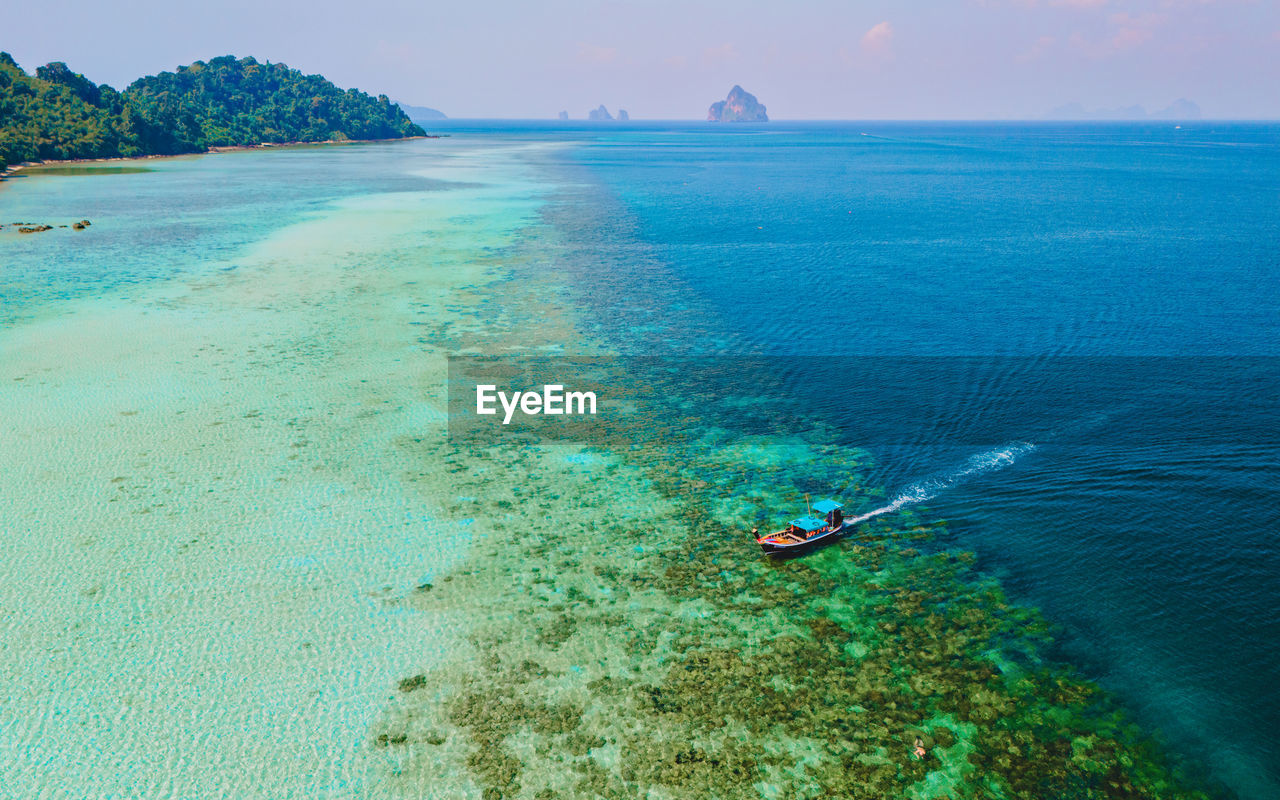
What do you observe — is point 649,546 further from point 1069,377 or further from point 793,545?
point 1069,377

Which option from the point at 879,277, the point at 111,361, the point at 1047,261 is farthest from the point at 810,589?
the point at 1047,261

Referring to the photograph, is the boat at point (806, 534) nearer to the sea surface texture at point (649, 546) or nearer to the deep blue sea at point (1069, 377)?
the sea surface texture at point (649, 546)

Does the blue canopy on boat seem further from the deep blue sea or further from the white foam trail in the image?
the deep blue sea

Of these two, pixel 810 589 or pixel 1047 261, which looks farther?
pixel 1047 261

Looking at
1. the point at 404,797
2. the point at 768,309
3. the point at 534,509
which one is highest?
the point at 768,309

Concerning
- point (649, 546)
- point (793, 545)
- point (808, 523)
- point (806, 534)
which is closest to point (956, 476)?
point (808, 523)

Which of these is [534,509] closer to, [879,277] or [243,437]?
[243,437]

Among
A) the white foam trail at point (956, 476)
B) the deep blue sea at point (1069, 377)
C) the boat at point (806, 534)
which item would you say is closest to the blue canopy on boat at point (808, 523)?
the boat at point (806, 534)
